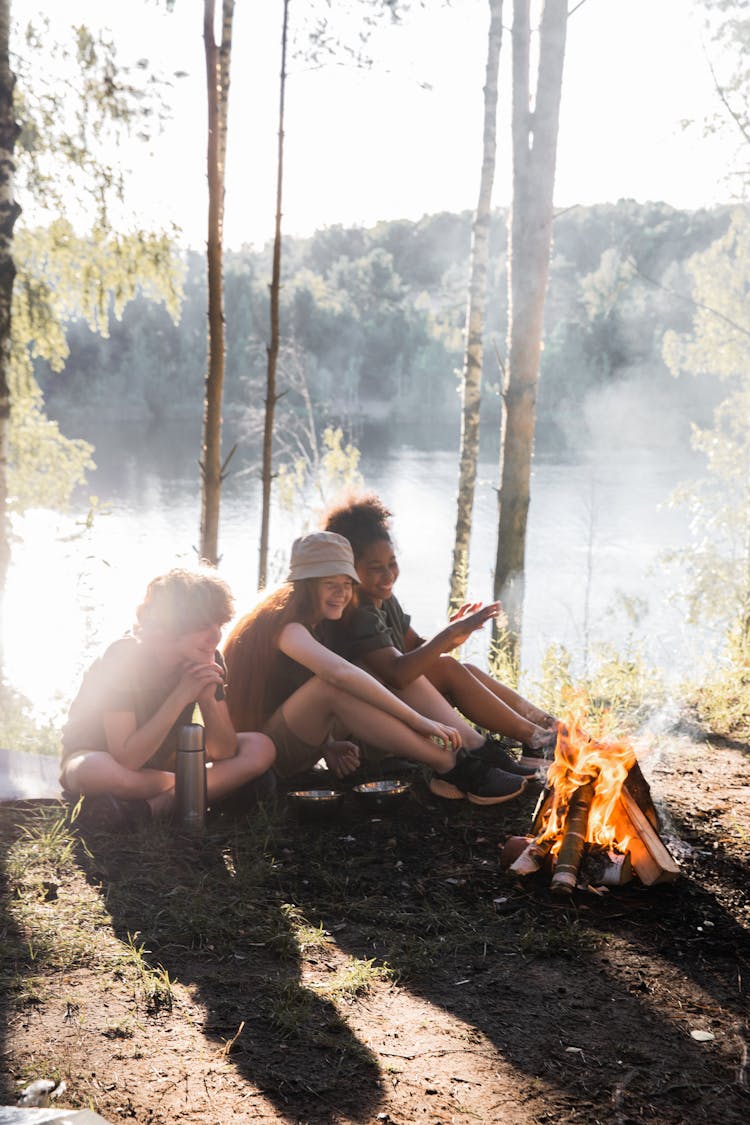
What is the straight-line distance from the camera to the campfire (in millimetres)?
3135

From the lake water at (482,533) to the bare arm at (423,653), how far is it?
15305 mm

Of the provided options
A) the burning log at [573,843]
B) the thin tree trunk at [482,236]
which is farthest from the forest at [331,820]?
the thin tree trunk at [482,236]

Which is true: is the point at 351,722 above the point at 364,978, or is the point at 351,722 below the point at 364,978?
above

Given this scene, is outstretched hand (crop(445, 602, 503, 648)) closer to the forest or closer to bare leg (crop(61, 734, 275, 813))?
the forest

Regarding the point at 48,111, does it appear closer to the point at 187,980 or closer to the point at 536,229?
the point at 536,229

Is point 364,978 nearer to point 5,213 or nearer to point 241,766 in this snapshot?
point 241,766

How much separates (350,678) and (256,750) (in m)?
0.49

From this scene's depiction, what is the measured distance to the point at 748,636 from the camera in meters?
6.45

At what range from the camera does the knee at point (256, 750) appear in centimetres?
377

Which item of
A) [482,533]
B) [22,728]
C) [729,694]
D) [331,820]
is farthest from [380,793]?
A: [482,533]

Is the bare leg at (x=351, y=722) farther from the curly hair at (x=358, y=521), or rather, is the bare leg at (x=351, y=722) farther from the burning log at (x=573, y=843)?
the burning log at (x=573, y=843)

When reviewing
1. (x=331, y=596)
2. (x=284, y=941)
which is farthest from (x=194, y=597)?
(x=284, y=941)

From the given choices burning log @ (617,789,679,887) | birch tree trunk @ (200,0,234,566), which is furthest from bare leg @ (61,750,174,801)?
birch tree trunk @ (200,0,234,566)

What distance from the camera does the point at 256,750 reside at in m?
3.79
